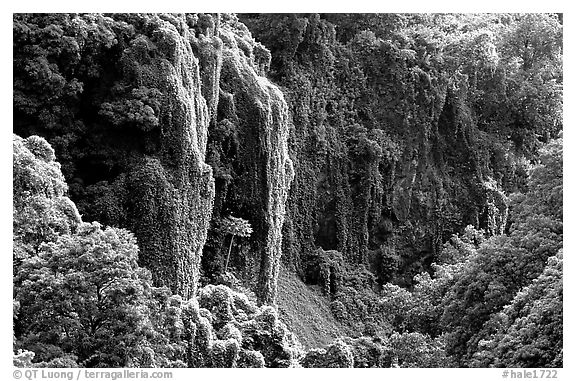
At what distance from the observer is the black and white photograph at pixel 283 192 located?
34.2 feet

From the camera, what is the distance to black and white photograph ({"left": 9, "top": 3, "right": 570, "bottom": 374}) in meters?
10.4

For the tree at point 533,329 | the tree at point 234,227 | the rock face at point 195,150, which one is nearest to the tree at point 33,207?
the rock face at point 195,150

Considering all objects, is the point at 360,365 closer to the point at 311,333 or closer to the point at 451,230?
the point at 311,333

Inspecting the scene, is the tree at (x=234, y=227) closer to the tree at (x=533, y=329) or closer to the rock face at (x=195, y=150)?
the rock face at (x=195, y=150)

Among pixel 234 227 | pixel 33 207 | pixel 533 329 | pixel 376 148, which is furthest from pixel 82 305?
pixel 376 148

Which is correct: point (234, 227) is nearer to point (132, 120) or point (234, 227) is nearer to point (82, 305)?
point (132, 120)

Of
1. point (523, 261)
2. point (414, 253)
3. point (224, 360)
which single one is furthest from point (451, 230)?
point (224, 360)

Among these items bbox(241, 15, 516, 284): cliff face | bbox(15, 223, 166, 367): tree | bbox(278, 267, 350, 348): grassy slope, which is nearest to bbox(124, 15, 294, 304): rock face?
bbox(278, 267, 350, 348): grassy slope

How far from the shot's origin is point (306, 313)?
69.2 ft

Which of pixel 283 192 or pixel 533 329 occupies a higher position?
pixel 283 192

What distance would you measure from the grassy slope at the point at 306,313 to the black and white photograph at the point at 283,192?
0.06m

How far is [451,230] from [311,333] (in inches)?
266

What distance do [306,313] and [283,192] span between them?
3791mm

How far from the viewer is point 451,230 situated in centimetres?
2583
